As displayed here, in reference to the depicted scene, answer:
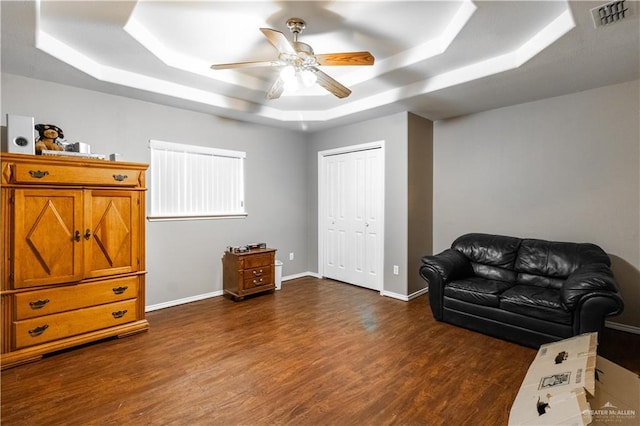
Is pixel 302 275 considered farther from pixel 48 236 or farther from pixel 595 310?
pixel 595 310

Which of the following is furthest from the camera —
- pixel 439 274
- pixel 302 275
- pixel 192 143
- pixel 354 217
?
pixel 302 275

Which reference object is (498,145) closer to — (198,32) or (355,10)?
(355,10)

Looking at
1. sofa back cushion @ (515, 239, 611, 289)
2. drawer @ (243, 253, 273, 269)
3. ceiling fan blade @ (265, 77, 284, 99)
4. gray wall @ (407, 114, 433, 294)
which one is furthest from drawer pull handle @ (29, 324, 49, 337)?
sofa back cushion @ (515, 239, 611, 289)

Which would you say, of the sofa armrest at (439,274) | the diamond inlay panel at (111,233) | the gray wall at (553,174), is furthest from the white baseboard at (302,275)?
the diamond inlay panel at (111,233)

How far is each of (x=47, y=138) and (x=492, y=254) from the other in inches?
190

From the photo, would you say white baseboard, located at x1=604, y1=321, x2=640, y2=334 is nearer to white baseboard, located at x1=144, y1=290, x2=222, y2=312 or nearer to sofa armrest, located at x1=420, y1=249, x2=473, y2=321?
sofa armrest, located at x1=420, y1=249, x2=473, y2=321

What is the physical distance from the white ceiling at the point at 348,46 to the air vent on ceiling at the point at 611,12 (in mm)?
41

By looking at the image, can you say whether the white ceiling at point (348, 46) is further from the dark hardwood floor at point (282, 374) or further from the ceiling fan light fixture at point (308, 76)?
the dark hardwood floor at point (282, 374)

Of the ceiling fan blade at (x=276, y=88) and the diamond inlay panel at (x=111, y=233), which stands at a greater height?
the ceiling fan blade at (x=276, y=88)

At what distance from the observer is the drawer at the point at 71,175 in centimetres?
253

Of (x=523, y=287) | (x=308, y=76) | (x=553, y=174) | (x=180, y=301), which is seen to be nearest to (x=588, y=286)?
(x=523, y=287)

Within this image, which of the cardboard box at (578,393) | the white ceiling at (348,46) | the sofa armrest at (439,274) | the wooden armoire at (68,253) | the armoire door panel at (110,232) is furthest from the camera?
the sofa armrest at (439,274)

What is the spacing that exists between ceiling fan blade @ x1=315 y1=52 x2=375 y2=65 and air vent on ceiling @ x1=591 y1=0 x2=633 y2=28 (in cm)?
146

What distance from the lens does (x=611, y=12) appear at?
6.57 ft
